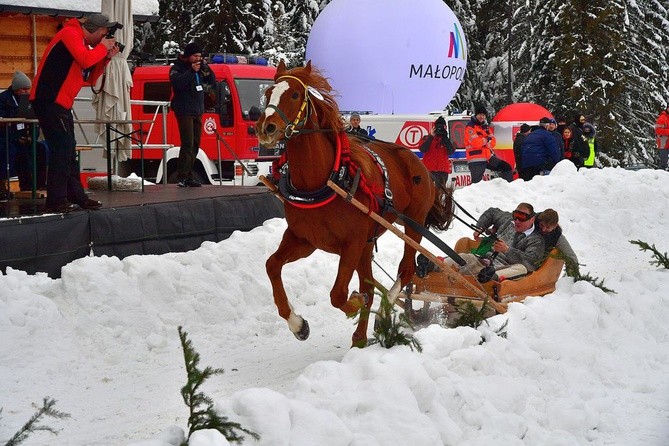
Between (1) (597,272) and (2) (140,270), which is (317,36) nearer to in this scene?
(1) (597,272)

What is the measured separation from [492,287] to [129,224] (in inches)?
139

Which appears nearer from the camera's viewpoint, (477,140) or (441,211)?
(441,211)

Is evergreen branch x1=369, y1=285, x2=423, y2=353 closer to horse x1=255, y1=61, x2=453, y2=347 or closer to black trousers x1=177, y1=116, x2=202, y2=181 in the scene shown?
horse x1=255, y1=61, x2=453, y2=347

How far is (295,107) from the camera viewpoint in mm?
7352

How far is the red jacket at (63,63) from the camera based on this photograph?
29.7 ft

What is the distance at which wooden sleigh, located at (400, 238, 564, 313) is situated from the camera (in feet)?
29.6

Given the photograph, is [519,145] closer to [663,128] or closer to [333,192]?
[663,128]

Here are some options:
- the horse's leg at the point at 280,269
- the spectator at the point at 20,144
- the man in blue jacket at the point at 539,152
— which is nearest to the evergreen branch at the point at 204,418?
the horse's leg at the point at 280,269

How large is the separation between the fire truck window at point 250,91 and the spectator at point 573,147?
618cm

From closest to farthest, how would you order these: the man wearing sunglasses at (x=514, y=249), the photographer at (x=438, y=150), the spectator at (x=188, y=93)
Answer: the man wearing sunglasses at (x=514, y=249)
the spectator at (x=188, y=93)
the photographer at (x=438, y=150)

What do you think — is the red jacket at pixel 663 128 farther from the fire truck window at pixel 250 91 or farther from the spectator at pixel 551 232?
the spectator at pixel 551 232

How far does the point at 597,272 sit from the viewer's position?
1326 cm

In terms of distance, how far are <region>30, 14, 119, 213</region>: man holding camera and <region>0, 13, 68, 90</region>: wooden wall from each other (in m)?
6.45

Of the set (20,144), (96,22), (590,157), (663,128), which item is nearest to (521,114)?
(663,128)
